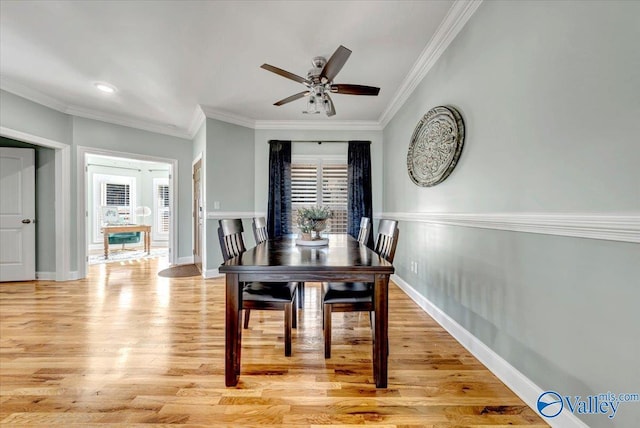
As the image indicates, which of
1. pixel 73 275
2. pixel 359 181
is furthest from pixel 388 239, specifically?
pixel 73 275

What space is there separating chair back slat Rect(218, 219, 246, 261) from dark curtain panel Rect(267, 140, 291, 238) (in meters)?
2.28

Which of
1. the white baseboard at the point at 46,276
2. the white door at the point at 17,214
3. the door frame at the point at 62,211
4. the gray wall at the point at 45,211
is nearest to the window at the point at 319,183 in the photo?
the door frame at the point at 62,211

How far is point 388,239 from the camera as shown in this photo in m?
2.08

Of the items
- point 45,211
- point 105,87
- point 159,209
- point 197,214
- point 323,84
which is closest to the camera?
point 323,84

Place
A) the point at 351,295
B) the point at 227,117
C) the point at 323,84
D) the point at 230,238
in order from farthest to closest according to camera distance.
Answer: the point at 227,117 → the point at 323,84 → the point at 230,238 → the point at 351,295

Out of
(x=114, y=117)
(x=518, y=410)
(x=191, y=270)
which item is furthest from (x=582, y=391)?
(x=114, y=117)

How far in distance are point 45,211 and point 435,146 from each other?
5523 mm

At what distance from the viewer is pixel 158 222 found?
8008 millimetres

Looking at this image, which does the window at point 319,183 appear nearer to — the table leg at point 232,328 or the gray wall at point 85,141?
the gray wall at point 85,141

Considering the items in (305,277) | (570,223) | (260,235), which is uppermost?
(570,223)

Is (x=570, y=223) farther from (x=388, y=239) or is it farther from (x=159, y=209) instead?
(x=159, y=209)

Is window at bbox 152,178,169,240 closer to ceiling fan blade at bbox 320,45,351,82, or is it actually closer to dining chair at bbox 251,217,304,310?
dining chair at bbox 251,217,304,310

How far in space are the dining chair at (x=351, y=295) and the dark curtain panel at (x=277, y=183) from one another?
9.21 feet

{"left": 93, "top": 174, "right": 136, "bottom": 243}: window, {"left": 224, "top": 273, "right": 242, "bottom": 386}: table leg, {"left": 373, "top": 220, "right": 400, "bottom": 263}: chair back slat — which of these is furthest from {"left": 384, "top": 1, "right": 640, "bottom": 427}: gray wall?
{"left": 93, "top": 174, "right": 136, "bottom": 243}: window
